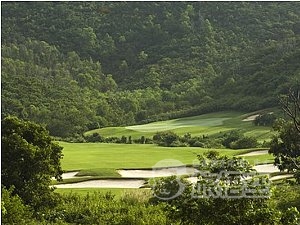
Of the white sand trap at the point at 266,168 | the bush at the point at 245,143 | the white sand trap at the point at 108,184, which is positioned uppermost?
the bush at the point at 245,143

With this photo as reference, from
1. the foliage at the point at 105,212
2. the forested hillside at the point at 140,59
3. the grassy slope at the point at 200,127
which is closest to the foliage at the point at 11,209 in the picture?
the foliage at the point at 105,212

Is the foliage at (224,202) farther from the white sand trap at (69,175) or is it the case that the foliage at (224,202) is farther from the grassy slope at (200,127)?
the grassy slope at (200,127)

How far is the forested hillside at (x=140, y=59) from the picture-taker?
5659 centimetres

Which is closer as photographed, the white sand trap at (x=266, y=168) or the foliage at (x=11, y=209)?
the foliage at (x=11, y=209)

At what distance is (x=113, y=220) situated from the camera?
1363 cm

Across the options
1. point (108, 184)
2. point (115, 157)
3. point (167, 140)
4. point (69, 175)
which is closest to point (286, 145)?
point (108, 184)

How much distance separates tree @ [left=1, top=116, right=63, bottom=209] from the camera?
14.3 m

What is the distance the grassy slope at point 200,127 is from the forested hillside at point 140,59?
264 centimetres

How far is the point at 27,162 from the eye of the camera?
14609 mm

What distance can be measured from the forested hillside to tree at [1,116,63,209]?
33.9 meters

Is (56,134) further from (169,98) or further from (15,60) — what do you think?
(15,60)

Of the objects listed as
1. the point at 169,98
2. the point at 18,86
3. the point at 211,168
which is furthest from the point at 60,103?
the point at 211,168

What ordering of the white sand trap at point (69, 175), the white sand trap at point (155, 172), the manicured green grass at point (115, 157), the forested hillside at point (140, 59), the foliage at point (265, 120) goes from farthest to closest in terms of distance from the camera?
the forested hillside at point (140, 59) → the foliage at point (265, 120) → the manicured green grass at point (115, 157) → the white sand trap at point (155, 172) → the white sand trap at point (69, 175)

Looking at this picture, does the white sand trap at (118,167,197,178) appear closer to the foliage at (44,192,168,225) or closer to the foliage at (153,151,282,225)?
the foliage at (44,192,168,225)
